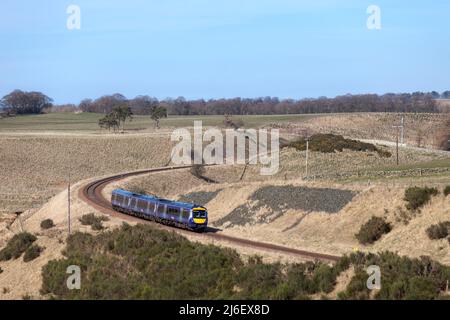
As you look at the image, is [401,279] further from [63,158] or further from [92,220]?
[63,158]

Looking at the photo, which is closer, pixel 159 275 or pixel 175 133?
pixel 159 275

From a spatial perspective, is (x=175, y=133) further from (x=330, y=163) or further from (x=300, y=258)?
(x=300, y=258)

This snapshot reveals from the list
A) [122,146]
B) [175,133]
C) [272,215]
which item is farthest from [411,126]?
[272,215]

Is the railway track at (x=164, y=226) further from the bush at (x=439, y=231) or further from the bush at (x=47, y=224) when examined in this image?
the bush at (x=439, y=231)

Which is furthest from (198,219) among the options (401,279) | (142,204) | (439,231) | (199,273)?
(401,279)

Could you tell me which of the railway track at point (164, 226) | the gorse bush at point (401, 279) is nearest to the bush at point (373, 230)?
the railway track at point (164, 226)
